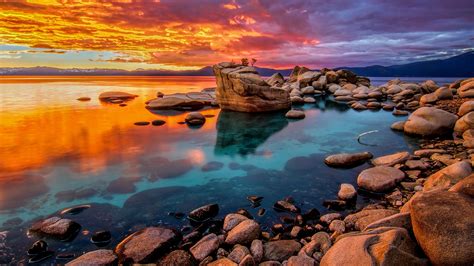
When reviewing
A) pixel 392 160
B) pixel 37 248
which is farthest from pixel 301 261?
pixel 392 160

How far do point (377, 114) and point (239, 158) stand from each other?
1962 centimetres

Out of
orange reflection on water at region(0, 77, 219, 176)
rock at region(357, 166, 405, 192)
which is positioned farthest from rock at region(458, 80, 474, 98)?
rock at region(357, 166, 405, 192)

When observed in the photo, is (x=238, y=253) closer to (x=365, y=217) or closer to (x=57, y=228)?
(x=365, y=217)

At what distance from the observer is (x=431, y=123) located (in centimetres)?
1572

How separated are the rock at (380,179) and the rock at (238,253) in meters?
5.07

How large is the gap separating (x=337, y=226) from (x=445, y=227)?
2.53m

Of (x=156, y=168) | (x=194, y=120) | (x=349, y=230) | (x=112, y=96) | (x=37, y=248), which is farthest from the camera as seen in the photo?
(x=112, y=96)

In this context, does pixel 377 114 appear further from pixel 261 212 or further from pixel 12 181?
pixel 12 181

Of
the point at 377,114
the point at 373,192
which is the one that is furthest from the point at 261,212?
the point at 377,114

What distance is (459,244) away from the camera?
428 centimetres

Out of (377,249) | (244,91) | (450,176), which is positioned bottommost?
(450,176)

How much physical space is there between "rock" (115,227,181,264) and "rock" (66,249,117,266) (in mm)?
153

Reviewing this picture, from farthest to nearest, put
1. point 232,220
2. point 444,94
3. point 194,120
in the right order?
point 444,94
point 194,120
point 232,220

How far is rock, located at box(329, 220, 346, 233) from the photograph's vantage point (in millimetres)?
6607
